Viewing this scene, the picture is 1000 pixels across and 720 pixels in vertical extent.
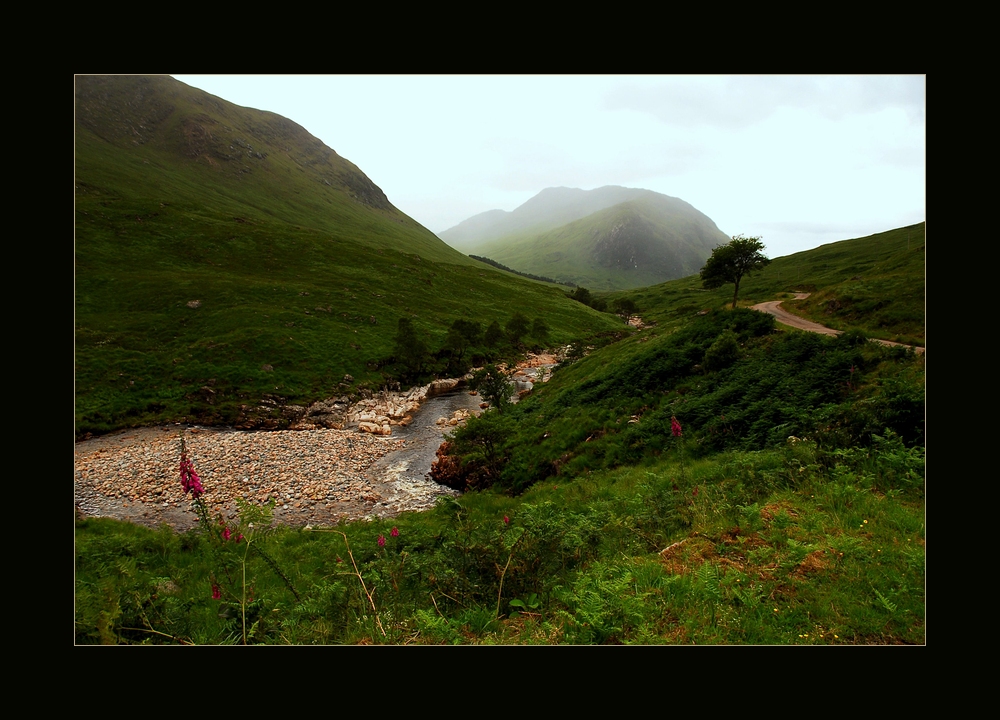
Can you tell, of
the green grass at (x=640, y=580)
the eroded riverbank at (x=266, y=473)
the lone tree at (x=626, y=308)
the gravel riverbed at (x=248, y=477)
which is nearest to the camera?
the green grass at (x=640, y=580)

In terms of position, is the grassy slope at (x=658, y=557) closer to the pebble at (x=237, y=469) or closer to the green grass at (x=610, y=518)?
the green grass at (x=610, y=518)

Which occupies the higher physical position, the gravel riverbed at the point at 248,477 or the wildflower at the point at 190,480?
the wildflower at the point at 190,480

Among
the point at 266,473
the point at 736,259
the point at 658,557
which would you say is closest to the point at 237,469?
the point at 266,473

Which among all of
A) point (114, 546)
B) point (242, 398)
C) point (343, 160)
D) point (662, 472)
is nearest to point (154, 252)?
point (242, 398)

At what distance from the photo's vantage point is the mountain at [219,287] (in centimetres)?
3391

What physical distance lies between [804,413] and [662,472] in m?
4.43

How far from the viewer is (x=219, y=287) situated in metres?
52.4

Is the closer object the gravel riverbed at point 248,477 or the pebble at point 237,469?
the gravel riverbed at point 248,477

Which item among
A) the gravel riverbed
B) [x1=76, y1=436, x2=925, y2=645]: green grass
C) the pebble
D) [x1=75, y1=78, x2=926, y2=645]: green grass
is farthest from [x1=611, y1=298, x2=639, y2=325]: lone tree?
[x1=76, y1=436, x2=925, y2=645]: green grass

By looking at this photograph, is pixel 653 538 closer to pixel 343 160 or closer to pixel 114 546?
pixel 114 546

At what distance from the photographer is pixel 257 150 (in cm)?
14838

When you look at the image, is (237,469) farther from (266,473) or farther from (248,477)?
(266,473)

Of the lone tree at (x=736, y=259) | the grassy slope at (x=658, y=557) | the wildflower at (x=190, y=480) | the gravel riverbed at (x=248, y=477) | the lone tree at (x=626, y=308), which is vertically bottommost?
the gravel riverbed at (x=248, y=477)

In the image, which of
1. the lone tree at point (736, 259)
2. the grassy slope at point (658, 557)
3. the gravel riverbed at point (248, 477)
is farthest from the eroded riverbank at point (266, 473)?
the lone tree at point (736, 259)
